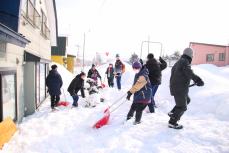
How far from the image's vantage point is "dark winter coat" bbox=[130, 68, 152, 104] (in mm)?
6605

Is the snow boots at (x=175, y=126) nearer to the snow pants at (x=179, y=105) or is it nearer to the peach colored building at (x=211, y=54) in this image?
the snow pants at (x=179, y=105)

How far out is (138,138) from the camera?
230 inches

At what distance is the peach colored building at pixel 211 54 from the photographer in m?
35.7

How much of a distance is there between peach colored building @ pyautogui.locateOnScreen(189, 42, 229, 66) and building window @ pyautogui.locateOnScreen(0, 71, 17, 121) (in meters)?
32.9

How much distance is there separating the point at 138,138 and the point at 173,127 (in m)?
1.02

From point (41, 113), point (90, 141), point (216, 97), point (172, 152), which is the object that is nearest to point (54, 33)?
point (41, 113)

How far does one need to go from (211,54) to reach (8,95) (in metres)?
34.2

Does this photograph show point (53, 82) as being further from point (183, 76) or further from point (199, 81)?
point (199, 81)

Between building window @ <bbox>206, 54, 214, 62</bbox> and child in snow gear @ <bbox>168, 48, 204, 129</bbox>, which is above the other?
building window @ <bbox>206, 54, 214, 62</bbox>

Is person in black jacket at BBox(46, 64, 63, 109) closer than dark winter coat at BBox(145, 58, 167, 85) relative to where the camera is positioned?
No

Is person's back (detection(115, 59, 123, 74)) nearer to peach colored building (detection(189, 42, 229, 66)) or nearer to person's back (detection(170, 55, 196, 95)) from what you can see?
person's back (detection(170, 55, 196, 95))

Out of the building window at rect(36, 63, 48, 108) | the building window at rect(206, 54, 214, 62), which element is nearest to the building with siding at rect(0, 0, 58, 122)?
the building window at rect(36, 63, 48, 108)

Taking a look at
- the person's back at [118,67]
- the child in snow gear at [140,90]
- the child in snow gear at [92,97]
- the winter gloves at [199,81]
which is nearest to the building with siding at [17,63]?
the child in snow gear at [92,97]

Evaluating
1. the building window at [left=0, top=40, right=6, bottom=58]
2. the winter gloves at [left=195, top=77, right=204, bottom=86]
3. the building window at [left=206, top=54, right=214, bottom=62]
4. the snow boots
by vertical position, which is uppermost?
the building window at [left=206, top=54, right=214, bottom=62]
